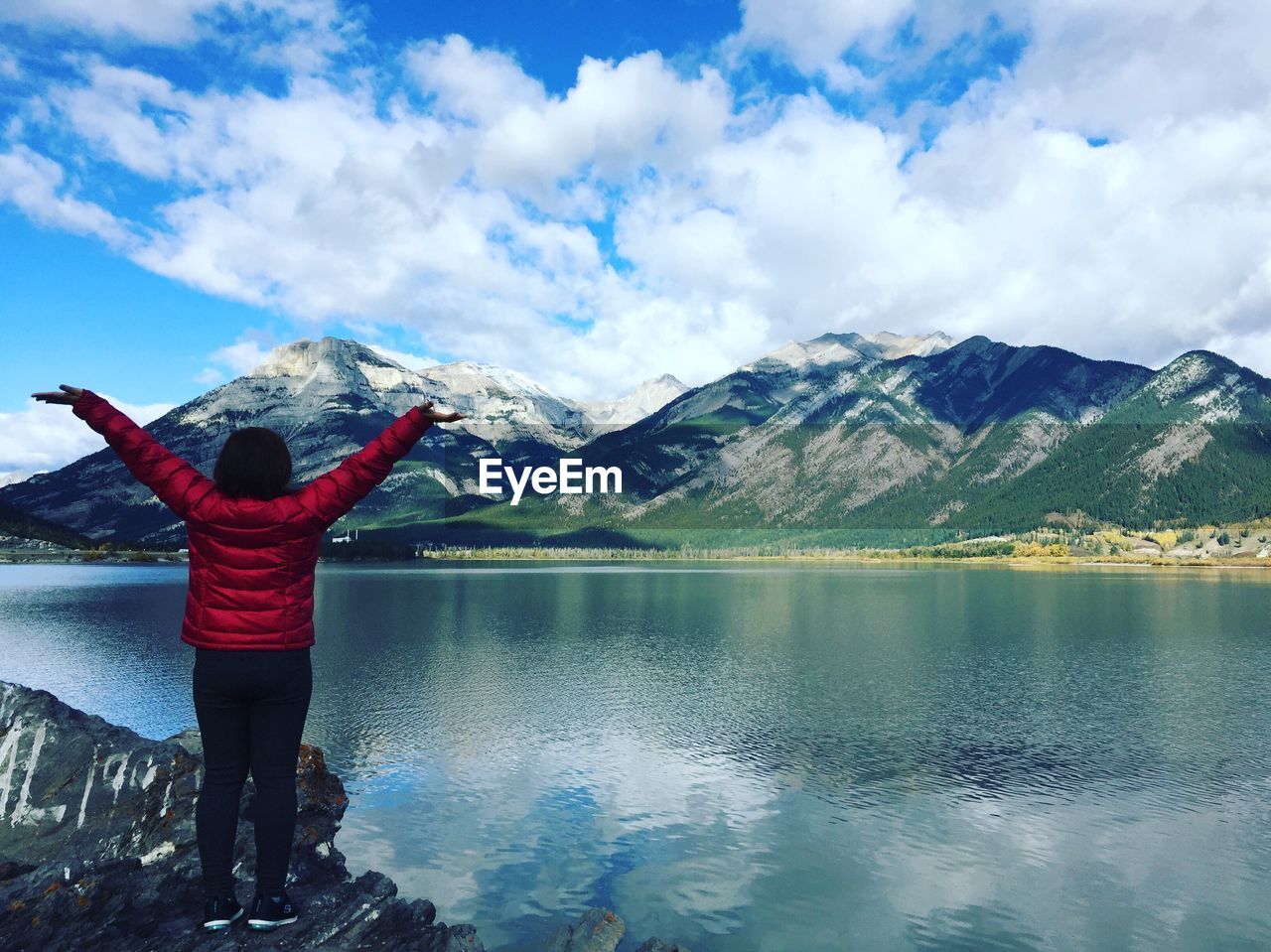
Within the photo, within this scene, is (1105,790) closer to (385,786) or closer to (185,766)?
(385,786)

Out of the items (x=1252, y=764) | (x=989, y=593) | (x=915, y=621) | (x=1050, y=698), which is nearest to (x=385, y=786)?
(x=1252, y=764)

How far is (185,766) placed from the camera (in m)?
16.3

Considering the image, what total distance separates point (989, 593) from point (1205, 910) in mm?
120106

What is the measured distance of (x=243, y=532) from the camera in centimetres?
866

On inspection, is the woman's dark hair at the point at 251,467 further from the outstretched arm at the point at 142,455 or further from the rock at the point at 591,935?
the rock at the point at 591,935

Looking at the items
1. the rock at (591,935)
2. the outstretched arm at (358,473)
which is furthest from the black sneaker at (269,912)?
the rock at (591,935)

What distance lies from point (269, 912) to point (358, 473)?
5437 millimetres

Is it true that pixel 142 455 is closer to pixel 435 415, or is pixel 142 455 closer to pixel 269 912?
pixel 435 415

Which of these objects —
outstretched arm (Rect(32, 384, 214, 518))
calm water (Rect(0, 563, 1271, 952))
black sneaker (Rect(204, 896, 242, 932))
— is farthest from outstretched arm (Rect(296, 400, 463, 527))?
calm water (Rect(0, 563, 1271, 952))

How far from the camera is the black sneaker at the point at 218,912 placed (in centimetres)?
942

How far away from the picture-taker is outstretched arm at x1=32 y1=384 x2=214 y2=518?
868cm

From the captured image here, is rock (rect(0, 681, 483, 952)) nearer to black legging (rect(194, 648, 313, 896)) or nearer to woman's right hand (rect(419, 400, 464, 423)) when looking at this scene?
black legging (rect(194, 648, 313, 896))

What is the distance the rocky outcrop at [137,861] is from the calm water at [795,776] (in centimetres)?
371

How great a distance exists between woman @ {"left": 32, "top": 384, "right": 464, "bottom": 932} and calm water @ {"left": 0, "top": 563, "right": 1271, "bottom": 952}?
10.5 metres
